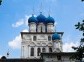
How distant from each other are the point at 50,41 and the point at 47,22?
4.72 m

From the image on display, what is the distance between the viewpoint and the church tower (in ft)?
234

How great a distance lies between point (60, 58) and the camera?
55062mm

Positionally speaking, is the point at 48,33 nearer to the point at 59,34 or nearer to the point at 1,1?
the point at 59,34

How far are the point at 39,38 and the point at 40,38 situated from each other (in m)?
0.21

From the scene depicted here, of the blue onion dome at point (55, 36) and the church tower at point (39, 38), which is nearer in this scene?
the blue onion dome at point (55, 36)

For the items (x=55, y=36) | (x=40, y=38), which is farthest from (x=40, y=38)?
(x=55, y=36)

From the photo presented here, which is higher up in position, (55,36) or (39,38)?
(55,36)

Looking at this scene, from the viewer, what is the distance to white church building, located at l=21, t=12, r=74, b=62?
233 feet

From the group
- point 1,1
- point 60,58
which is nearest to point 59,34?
point 60,58

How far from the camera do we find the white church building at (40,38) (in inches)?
2800

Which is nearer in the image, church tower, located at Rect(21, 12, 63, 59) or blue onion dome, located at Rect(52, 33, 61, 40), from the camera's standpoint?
blue onion dome, located at Rect(52, 33, 61, 40)

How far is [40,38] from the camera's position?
7344cm

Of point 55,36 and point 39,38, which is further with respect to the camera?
point 39,38

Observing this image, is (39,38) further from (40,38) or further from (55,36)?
(55,36)
